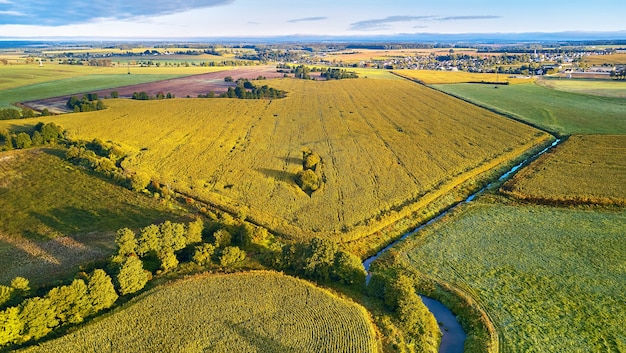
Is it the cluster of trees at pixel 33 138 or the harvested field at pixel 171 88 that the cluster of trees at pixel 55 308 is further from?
the harvested field at pixel 171 88

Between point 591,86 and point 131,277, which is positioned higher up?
point 591,86

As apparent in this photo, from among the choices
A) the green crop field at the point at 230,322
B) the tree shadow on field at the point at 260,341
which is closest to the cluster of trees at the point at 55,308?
the green crop field at the point at 230,322

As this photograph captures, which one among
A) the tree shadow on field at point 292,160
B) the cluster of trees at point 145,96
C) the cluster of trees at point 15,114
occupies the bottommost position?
the tree shadow on field at point 292,160

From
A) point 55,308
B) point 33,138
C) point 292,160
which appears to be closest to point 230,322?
point 55,308

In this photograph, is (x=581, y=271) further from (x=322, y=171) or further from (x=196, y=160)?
(x=196, y=160)

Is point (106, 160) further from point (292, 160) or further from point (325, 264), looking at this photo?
point (325, 264)
